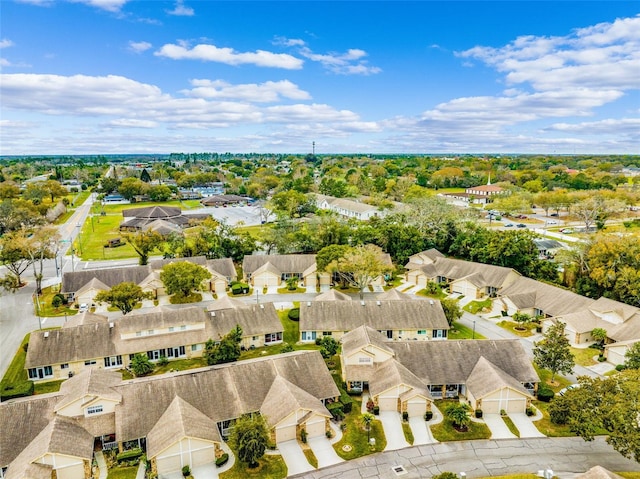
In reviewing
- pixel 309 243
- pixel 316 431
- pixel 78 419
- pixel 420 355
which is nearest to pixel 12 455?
pixel 78 419

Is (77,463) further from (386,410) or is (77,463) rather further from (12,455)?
→ (386,410)

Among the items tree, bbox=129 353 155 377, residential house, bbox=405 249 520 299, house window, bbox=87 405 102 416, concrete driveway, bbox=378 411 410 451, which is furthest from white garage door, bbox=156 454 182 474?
residential house, bbox=405 249 520 299

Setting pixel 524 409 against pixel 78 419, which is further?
pixel 524 409

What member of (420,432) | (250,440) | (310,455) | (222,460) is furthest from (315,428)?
(420,432)

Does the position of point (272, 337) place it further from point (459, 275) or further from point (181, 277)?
point (459, 275)

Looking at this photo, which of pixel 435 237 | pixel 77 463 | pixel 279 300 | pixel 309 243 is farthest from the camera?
pixel 435 237

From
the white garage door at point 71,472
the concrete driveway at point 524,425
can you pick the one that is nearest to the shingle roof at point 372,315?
the concrete driveway at point 524,425

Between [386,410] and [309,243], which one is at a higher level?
[309,243]
